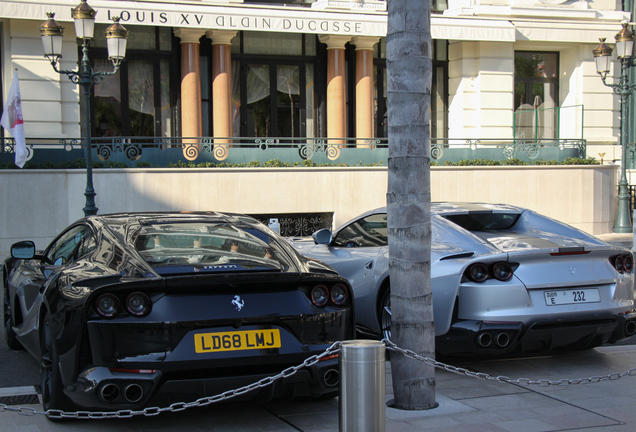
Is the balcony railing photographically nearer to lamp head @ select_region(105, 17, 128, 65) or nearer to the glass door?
the glass door

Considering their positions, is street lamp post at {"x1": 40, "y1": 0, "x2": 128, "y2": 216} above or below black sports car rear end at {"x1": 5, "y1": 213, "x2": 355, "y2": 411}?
above

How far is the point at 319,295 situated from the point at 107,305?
132 centimetres

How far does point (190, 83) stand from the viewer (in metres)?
19.2

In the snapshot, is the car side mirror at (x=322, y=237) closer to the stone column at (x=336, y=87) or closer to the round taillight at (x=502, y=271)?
the round taillight at (x=502, y=271)

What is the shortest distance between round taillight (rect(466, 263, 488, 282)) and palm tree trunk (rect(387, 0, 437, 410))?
1074 mm

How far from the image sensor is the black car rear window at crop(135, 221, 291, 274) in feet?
13.8

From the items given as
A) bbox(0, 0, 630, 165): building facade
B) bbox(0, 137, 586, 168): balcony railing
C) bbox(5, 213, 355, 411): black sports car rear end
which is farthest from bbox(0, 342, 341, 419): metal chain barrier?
bbox(0, 0, 630, 165): building facade

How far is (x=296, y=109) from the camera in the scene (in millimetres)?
21391

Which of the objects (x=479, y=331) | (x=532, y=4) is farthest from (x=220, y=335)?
(x=532, y=4)

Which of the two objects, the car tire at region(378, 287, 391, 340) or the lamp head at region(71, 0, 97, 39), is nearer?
the car tire at region(378, 287, 391, 340)

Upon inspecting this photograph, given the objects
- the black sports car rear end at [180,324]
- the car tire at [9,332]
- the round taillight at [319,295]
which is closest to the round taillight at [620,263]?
the black sports car rear end at [180,324]

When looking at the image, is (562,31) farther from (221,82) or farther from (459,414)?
(459,414)

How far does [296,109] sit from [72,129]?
22.6 feet

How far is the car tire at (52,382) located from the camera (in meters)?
4.02
